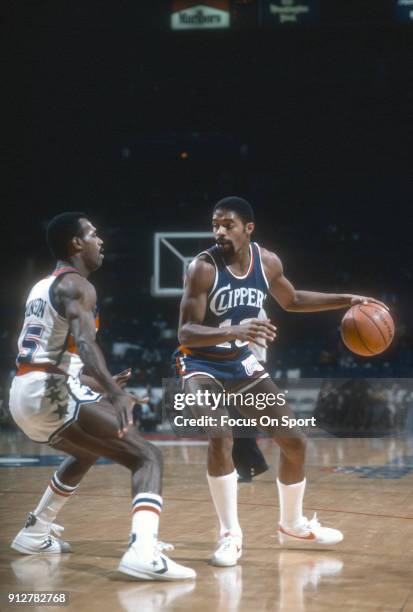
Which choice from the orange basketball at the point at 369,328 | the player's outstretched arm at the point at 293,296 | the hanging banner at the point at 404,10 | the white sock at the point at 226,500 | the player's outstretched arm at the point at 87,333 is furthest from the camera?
the hanging banner at the point at 404,10

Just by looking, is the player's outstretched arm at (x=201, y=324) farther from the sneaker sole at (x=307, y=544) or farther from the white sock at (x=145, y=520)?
the sneaker sole at (x=307, y=544)

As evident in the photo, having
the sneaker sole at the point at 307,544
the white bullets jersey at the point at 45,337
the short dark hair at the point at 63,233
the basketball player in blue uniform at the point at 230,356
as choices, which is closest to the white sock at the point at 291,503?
the basketball player in blue uniform at the point at 230,356

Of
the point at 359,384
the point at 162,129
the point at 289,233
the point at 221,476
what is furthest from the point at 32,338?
the point at 289,233

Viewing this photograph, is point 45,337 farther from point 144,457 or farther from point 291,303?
point 291,303

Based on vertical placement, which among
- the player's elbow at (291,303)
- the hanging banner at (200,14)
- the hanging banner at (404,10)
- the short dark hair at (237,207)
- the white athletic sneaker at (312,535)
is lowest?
the white athletic sneaker at (312,535)

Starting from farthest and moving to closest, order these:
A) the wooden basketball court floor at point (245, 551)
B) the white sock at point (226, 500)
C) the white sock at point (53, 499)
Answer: the white sock at point (53, 499)
the white sock at point (226, 500)
the wooden basketball court floor at point (245, 551)

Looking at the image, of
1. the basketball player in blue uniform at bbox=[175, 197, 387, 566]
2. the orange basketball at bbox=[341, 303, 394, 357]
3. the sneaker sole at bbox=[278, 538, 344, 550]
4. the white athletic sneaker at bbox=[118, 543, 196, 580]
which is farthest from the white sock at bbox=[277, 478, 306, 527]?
the white athletic sneaker at bbox=[118, 543, 196, 580]

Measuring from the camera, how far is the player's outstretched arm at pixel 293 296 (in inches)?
195

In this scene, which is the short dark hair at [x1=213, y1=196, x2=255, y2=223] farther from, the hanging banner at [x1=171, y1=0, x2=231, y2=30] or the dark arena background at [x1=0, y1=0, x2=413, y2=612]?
the hanging banner at [x1=171, y1=0, x2=231, y2=30]

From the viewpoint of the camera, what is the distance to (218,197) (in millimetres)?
19406

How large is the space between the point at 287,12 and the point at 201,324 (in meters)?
10.2

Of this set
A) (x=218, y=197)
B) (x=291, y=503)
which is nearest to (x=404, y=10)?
(x=218, y=197)

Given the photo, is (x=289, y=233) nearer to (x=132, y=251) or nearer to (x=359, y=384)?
(x=132, y=251)

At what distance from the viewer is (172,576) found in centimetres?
385
